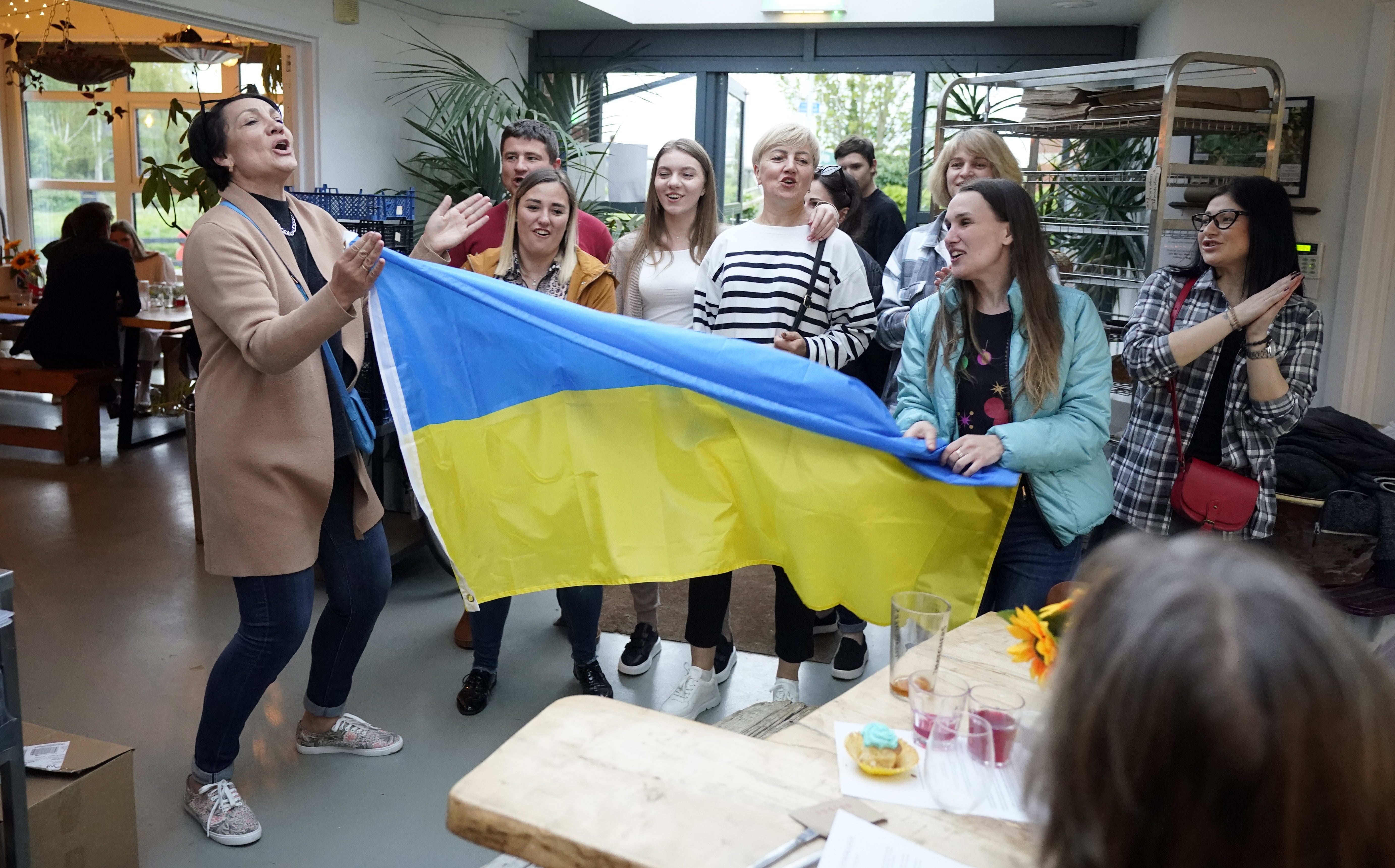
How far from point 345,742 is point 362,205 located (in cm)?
194

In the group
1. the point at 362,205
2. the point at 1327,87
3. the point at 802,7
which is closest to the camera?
the point at 362,205

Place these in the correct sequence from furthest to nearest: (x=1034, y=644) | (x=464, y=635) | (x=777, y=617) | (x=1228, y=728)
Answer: (x=464, y=635) → (x=777, y=617) → (x=1034, y=644) → (x=1228, y=728)

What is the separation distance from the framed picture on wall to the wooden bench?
578 cm

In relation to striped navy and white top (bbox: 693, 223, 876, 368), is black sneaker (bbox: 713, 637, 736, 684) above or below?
below

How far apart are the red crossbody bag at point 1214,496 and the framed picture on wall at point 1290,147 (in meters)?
2.45

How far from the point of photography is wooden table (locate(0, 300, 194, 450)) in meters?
6.23

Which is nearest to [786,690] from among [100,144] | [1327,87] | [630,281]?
[630,281]

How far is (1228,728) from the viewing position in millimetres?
643

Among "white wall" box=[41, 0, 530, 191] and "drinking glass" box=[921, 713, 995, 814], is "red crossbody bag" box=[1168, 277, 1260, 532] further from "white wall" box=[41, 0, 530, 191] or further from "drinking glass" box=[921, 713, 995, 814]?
"white wall" box=[41, 0, 530, 191]

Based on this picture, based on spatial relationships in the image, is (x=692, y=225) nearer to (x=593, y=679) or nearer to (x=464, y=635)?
(x=593, y=679)

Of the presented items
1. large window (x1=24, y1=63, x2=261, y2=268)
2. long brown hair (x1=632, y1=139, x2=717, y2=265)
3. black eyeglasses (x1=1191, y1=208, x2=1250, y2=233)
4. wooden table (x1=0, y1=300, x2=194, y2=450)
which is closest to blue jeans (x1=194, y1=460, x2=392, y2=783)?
long brown hair (x1=632, y1=139, x2=717, y2=265)

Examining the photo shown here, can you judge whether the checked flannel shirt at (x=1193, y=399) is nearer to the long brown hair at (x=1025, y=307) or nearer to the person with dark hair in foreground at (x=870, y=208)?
A: the long brown hair at (x=1025, y=307)

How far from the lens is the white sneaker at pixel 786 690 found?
9.36 feet

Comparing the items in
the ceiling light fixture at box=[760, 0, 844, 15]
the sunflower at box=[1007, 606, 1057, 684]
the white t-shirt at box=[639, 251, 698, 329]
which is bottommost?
the sunflower at box=[1007, 606, 1057, 684]
